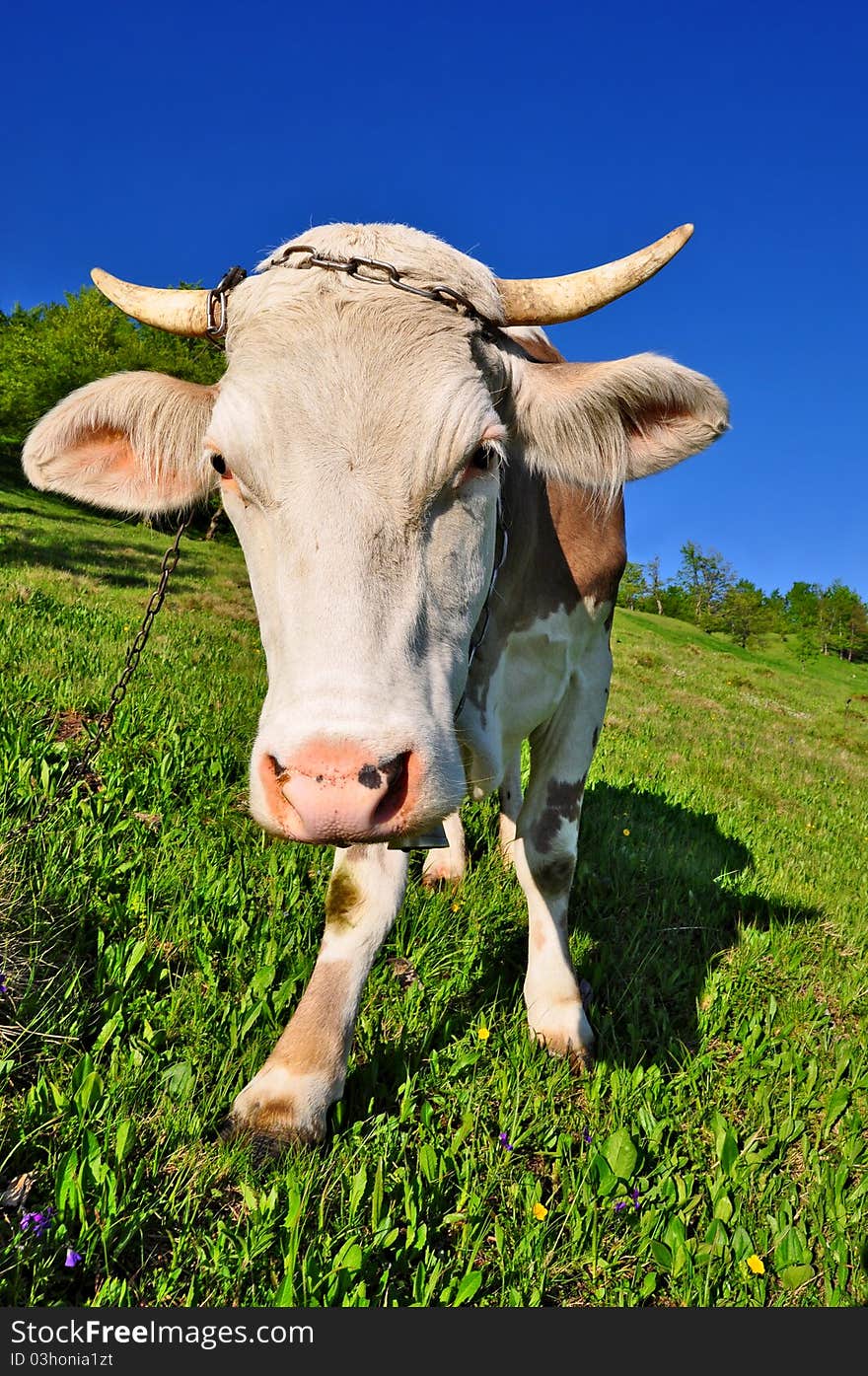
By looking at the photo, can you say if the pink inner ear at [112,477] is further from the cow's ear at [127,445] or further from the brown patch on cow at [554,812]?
the brown patch on cow at [554,812]

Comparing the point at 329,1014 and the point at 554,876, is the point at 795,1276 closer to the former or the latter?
the point at 329,1014

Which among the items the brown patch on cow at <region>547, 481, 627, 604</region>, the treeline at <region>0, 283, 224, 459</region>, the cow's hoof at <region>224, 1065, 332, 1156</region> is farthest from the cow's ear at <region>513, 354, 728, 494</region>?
the treeline at <region>0, 283, 224, 459</region>

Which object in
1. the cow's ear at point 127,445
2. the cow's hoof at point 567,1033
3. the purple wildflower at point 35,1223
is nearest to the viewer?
the purple wildflower at point 35,1223

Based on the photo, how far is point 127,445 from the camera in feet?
11.0

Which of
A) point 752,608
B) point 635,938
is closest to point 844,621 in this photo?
point 752,608

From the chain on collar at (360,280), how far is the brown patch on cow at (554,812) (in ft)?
7.00

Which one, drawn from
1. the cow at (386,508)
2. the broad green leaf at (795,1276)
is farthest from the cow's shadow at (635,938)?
the broad green leaf at (795,1276)

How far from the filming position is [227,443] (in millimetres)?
2359

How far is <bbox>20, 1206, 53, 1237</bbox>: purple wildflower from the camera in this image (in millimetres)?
1874

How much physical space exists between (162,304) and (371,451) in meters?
1.46

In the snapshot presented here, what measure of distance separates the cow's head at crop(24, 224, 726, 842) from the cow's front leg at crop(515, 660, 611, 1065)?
51.6 inches

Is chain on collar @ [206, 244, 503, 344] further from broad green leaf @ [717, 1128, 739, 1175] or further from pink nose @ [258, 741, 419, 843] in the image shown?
broad green leaf @ [717, 1128, 739, 1175]

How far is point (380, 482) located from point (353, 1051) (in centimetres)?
204

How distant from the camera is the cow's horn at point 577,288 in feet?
8.94
